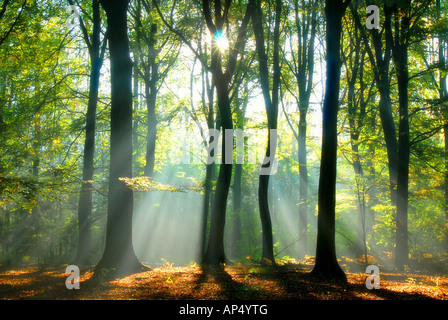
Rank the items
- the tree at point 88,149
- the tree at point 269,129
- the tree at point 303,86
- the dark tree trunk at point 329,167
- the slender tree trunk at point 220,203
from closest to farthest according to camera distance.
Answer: the dark tree trunk at point 329,167 < the slender tree trunk at point 220,203 < the tree at point 269,129 < the tree at point 88,149 < the tree at point 303,86

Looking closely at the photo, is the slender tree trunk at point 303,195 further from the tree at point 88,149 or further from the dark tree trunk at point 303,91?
the tree at point 88,149

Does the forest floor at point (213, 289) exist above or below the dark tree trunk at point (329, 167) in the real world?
below

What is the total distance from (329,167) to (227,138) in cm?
392

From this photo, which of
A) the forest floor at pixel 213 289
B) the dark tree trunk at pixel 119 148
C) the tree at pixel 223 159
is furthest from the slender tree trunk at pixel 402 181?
the dark tree trunk at pixel 119 148

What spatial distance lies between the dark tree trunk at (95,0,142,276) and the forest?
0.04m

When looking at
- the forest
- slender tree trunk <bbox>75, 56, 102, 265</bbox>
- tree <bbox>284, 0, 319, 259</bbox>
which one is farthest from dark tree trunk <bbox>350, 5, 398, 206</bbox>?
slender tree trunk <bbox>75, 56, 102, 265</bbox>

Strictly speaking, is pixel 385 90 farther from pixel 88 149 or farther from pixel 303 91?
pixel 88 149

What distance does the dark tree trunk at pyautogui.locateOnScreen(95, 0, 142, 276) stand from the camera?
865cm

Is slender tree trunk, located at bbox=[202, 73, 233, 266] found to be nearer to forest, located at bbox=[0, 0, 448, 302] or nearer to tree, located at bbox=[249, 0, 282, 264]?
forest, located at bbox=[0, 0, 448, 302]

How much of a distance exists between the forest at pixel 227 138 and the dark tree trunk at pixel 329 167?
3 cm

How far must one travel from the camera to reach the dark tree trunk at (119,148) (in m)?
8.65

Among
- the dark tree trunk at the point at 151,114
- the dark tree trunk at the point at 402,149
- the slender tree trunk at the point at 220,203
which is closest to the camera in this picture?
the slender tree trunk at the point at 220,203

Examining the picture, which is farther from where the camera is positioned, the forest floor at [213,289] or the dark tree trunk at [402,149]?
the dark tree trunk at [402,149]

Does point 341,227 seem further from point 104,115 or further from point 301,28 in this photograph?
point 104,115
